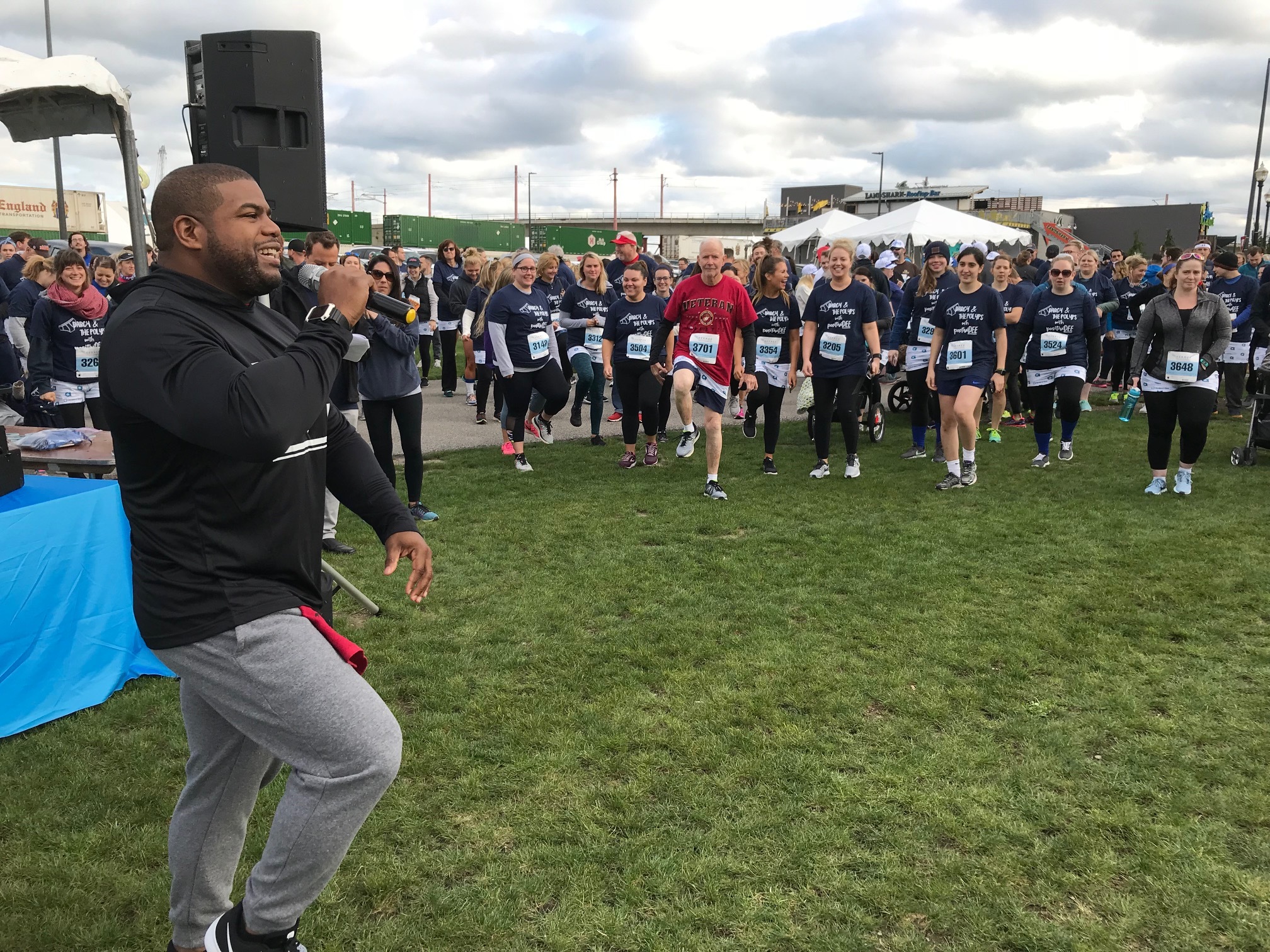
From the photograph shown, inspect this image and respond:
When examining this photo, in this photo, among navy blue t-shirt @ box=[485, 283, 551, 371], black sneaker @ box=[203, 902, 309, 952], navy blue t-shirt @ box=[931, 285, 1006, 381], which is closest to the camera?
black sneaker @ box=[203, 902, 309, 952]

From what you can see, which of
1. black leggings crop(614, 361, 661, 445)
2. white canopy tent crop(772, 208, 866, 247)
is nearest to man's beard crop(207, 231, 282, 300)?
black leggings crop(614, 361, 661, 445)

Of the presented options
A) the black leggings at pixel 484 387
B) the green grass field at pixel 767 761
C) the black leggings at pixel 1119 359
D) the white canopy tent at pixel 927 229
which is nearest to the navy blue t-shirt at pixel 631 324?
the black leggings at pixel 484 387

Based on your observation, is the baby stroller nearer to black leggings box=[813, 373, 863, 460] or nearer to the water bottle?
the water bottle

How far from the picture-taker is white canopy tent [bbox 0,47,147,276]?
625 cm

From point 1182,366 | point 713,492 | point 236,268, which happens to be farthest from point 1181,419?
point 236,268

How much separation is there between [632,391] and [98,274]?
5.21 meters

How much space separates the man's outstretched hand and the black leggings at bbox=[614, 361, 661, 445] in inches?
257

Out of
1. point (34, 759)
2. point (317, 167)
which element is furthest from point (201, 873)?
point (317, 167)

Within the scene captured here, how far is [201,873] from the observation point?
2.19 meters

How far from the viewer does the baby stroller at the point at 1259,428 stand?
29.9 feet

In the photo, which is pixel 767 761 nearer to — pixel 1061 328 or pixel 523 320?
pixel 523 320

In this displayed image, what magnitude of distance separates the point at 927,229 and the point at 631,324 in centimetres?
1363

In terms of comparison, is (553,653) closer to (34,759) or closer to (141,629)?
(34,759)

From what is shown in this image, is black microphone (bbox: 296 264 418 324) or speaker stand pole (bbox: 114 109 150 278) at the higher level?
speaker stand pole (bbox: 114 109 150 278)
